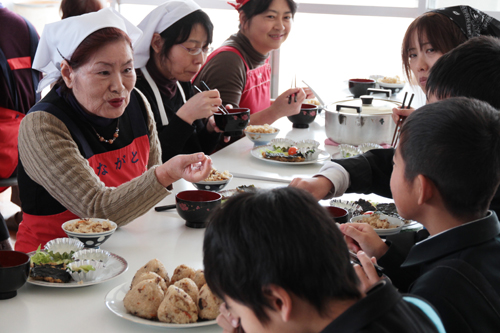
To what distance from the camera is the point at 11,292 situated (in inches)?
43.7

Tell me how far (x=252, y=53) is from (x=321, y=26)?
2546mm

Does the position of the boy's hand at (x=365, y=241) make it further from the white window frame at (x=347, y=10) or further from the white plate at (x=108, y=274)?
the white window frame at (x=347, y=10)

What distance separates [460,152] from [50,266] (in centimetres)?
95

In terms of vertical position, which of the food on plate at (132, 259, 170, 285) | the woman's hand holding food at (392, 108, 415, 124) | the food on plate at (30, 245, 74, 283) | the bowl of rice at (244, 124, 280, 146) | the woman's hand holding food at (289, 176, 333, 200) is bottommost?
the bowl of rice at (244, 124, 280, 146)

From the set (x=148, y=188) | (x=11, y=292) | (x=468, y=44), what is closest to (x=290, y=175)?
(x=148, y=188)

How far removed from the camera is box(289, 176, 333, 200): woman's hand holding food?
1567 millimetres

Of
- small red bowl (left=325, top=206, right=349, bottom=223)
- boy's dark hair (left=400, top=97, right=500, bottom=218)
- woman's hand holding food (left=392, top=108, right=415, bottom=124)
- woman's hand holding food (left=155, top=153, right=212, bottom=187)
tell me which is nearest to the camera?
boy's dark hair (left=400, top=97, right=500, bottom=218)

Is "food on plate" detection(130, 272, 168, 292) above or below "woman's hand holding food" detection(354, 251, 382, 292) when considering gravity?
below

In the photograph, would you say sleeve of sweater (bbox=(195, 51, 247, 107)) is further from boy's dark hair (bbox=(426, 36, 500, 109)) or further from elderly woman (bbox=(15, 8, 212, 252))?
boy's dark hair (bbox=(426, 36, 500, 109))

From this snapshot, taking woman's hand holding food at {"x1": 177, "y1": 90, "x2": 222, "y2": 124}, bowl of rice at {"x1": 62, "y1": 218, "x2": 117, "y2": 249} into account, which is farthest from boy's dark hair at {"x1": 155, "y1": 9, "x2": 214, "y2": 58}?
bowl of rice at {"x1": 62, "y1": 218, "x2": 117, "y2": 249}

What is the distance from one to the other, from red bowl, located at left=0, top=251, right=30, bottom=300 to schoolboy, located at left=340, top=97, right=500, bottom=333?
2.68 feet

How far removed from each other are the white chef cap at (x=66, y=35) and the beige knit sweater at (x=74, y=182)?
0.72 feet

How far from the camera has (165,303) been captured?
1021 millimetres

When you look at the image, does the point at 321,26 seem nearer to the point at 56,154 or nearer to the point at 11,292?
the point at 56,154
